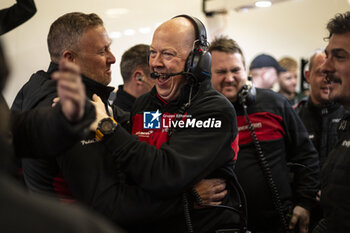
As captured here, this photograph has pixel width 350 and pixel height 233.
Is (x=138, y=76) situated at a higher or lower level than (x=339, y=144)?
higher

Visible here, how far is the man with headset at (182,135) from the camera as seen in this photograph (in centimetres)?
140

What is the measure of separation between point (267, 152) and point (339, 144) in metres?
Result: 0.66

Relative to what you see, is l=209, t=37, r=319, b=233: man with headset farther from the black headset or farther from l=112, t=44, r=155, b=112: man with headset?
the black headset

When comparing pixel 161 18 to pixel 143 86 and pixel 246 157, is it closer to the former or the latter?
pixel 143 86

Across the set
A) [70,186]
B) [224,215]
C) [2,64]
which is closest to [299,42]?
[224,215]

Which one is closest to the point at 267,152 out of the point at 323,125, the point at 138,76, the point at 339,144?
the point at 323,125

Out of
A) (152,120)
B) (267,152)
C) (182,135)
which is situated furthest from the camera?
(267,152)

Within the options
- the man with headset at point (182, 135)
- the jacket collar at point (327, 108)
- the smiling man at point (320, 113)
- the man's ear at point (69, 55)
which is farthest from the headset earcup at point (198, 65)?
the jacket collar at point (327, 108)

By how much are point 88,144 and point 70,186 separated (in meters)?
0.16

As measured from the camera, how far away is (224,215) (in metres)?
1.58

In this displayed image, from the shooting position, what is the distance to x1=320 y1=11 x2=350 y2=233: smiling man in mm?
1478

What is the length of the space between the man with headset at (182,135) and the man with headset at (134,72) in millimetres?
697

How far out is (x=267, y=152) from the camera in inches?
89.8

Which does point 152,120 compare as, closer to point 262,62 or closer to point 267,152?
point 267,152
